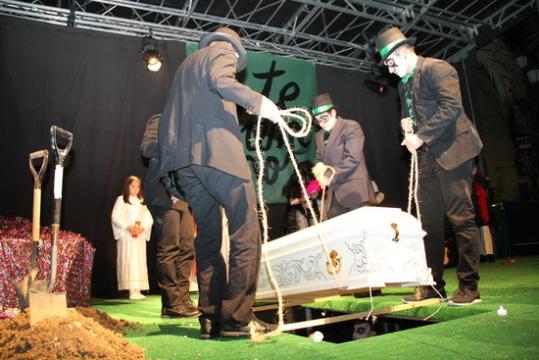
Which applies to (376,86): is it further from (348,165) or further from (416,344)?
(416,344)

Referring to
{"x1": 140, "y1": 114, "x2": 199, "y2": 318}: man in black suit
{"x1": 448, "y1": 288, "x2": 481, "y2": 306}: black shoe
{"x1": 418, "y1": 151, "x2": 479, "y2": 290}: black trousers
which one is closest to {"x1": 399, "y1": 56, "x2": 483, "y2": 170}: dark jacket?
{"x1": 418, "y1": 151, "x2": 479, "y2": 290}: black trousers

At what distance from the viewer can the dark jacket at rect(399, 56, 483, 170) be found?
2611 mm

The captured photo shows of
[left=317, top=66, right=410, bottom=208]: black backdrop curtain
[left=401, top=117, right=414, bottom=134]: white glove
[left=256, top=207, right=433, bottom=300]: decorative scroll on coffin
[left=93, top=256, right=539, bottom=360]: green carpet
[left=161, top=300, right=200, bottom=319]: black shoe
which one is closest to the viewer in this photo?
[left=93, top=256, right=539, bottom=360]: green carpet

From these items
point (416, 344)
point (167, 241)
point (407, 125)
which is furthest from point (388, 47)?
point (167, 241)

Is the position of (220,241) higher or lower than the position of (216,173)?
lower

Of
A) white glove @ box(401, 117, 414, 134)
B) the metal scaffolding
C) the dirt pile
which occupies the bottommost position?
the dirt pile

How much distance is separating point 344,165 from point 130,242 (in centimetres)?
341

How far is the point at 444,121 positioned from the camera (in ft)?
8.53

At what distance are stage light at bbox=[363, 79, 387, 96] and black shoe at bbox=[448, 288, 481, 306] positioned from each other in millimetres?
5937

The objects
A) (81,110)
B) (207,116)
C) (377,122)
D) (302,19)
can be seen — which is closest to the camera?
(207,116)

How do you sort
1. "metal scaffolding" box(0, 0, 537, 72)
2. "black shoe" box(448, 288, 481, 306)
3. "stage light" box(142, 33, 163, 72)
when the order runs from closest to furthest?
"black shoe" box(448, 288, 481, 306) < "stage light" box(142, 33, 163, 72) < "metal scaffolding" box(0, 0, 537, 72)

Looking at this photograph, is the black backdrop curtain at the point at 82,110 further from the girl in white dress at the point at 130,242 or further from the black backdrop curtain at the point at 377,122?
the black backdrop curtain at the point at 377,122

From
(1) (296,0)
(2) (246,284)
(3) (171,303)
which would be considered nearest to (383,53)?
(2) (246,284)

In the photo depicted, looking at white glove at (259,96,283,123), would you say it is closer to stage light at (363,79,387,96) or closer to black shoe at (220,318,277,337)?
black shoe at (220,318,277,337)
